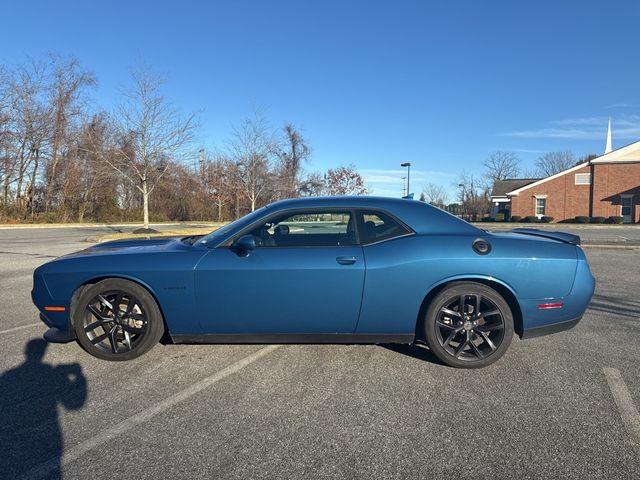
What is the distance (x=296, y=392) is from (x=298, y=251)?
115 centimetres

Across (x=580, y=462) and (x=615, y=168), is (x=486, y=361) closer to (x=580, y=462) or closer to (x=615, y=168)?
(x=580, y=462)

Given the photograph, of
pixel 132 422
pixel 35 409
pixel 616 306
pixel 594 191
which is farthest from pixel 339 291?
pixel 594 191

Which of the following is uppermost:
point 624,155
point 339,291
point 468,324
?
point 624,155

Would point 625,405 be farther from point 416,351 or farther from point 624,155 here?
point 624,155

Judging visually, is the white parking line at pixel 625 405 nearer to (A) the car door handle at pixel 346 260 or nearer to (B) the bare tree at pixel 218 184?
(A) the car door handle at pixel 346 260

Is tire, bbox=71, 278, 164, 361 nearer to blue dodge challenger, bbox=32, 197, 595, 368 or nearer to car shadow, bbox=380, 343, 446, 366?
blue dodge challenger, bbox=32, 197, 595, 368

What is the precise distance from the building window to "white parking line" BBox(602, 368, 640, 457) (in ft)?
147

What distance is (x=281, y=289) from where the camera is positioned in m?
3.58

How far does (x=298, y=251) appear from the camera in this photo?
3672mm

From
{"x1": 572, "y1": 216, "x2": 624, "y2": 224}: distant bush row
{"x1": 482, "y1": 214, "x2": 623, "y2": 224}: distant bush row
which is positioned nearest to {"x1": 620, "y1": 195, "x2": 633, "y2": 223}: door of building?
{"x1": 572, "y1": 216, "x2": 624, "y2": 224}: distant bush row

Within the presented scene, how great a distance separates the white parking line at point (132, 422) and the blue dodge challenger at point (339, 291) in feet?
0.99

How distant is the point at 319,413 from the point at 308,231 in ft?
6.11

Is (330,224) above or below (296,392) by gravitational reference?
above

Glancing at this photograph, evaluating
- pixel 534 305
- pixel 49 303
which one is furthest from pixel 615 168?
pixel 49 303
